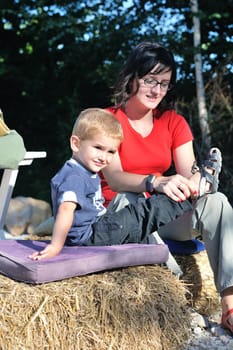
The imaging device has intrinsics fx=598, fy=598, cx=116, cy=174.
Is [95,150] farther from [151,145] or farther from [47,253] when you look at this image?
[151,145]

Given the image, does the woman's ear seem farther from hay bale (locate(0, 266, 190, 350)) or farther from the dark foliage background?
the dark foliage background

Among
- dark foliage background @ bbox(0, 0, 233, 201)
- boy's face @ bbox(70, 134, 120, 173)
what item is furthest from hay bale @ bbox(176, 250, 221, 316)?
dark foliage background @ bbox(0, 0, 233, 201)

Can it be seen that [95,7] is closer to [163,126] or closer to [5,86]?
[5,86]

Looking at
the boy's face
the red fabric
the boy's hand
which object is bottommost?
the boy's hand

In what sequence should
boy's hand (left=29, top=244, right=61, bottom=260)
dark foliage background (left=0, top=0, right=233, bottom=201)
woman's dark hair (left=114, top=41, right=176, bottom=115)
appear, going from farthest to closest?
dark foliage background (left=0, top=0, right=233, bottom=201) < woman's dark hair (left=114, top=41, right=176, bottom=115) < boy's hand (left=29, top=244, right=61, bottom=260)

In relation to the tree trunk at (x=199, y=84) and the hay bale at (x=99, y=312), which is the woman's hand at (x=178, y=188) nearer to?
the hay bale at (x=99, y=312)

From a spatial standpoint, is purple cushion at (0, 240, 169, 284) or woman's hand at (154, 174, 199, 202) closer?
purple cushion at (0, 240, 169, 284)

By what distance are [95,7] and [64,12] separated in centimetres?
50

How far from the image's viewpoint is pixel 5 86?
865 cm

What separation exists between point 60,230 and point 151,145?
95cm

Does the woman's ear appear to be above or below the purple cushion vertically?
above

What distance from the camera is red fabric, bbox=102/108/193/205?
307cm

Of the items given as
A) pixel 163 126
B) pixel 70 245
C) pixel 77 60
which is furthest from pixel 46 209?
pixel 70 245

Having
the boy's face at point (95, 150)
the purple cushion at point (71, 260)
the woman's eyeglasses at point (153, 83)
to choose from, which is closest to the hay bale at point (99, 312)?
the purple cushion at point (71, 260)
